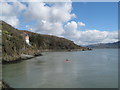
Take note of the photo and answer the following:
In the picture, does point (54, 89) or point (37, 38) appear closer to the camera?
point (54, 89)

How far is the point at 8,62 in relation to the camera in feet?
95.8

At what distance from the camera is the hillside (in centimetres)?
3250

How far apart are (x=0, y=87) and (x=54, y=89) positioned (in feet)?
14.5

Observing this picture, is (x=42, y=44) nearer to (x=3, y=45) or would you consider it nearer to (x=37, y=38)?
(x=37, y=38)

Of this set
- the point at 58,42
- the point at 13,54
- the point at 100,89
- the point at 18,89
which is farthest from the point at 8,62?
the point at 58,42

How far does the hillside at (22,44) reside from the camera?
32.5 meters

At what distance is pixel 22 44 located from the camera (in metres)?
45.4

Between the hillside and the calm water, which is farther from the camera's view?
the hillside

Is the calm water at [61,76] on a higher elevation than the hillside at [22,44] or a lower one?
lower

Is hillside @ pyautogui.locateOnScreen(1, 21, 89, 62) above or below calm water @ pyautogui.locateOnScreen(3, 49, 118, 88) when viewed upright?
above

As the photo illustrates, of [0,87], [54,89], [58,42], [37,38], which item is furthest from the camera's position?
[58,42]

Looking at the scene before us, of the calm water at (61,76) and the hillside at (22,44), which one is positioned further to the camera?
the hillside at (22,44)

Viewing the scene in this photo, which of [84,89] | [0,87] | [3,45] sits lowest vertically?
[84,89]

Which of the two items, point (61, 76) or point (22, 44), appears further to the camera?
point (22, 44)
